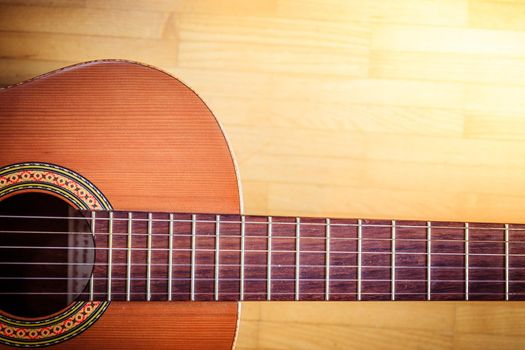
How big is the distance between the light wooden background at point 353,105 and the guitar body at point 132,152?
254 mm

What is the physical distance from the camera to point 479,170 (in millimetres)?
1314

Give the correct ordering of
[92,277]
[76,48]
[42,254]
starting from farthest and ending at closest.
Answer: [76,48] < [42,254] < [92,277]

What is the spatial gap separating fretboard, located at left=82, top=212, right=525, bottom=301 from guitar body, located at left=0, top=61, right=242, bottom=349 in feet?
0.12

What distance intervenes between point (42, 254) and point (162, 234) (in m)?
0.33

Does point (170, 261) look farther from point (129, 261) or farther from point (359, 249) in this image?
point (359, 249)

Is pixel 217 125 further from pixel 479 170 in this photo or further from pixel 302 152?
pixel 479 170

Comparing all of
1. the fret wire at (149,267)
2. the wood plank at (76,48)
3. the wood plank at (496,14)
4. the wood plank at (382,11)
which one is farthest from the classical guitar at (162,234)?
the wood plank at (496,14)

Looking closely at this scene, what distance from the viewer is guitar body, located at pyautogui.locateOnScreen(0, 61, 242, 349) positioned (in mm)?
988

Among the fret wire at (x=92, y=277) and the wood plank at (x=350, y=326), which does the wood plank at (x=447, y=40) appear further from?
the fret wire at (x=92, y=277)

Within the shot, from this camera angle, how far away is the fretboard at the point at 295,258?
0.98 meters

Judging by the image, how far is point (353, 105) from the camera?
1.29 meters

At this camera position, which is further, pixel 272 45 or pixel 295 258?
pixel 272 45

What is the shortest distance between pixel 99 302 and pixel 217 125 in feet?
1.44

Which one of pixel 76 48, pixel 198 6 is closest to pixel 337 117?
pixel 198 6
